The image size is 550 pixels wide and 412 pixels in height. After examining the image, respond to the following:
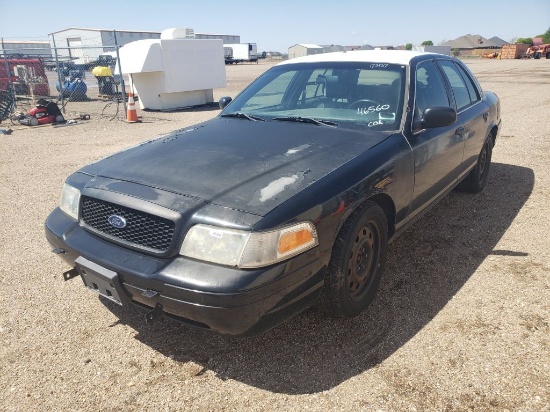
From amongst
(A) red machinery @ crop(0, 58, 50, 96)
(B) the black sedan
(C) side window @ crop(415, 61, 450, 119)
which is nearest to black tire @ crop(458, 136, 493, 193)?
(B) the black sedan

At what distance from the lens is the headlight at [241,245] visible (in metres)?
2.04

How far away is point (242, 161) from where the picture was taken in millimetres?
2656

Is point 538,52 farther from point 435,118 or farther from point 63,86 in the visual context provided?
point 435,118

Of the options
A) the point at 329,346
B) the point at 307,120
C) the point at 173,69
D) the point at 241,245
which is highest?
the point at 173,69

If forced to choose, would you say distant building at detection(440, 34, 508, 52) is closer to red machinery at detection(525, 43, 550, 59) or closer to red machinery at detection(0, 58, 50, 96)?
red machinery at detection(525, 43, 550, 59)

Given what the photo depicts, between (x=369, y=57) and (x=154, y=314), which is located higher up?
(x=369, y=57)

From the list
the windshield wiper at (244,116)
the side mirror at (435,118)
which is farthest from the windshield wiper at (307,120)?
the side mirror at (435,118)

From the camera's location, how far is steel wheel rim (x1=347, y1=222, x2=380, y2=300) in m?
2.67

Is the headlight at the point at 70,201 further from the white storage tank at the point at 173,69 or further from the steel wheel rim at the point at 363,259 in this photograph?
the white storage tank at the point at 173,69

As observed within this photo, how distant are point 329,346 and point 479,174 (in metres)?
3.52

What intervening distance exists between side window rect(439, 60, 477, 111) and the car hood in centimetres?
158

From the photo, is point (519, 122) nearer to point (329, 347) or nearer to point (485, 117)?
point (485, 117)

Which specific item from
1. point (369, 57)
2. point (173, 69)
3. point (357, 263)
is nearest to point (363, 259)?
point (357, 263)

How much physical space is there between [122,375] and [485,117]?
442cm
